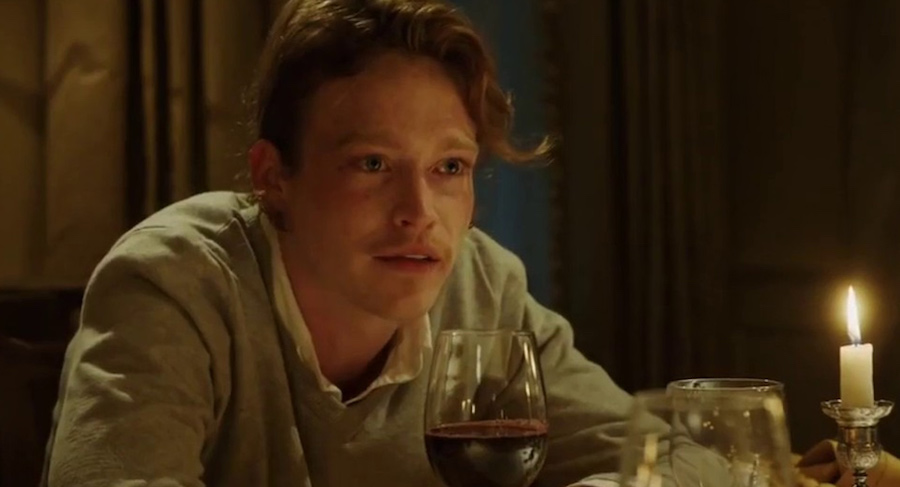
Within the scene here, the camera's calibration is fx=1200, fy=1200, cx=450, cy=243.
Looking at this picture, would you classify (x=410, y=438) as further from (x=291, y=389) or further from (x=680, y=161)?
(x=680, y=161)

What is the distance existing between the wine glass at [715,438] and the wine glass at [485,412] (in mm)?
310

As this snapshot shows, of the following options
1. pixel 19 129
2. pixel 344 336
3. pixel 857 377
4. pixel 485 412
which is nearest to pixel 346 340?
pixel 344 336

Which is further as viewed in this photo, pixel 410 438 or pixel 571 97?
pixel 571 97

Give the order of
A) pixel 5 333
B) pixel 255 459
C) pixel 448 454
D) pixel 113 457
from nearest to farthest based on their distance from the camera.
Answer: pixel 448 454 → pixel 113 457 → pixel 255 459 → pixel 5 333

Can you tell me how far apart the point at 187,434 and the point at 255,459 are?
17cm

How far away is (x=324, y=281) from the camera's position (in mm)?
1392

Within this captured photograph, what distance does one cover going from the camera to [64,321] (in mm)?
1614

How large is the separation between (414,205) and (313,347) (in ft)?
0.79

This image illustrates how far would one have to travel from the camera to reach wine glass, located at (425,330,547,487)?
96 centimetres

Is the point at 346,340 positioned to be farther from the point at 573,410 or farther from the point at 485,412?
the point at 485,412

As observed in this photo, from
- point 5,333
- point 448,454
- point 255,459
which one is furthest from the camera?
point 5,333

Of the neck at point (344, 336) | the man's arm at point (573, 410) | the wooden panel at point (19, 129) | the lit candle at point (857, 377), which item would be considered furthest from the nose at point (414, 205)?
the wooden panel at point (19, 129)

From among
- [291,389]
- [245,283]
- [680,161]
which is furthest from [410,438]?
[680,161]

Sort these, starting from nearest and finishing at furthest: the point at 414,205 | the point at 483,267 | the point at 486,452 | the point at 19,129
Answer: the point at 486,452
the point at 414,205
the point at 483,267
the point at 19,129
